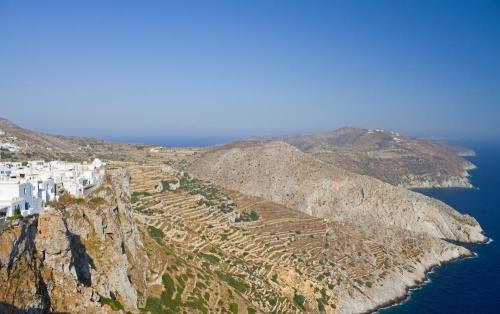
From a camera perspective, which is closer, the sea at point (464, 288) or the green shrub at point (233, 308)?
the green shrub at point (233, 308)

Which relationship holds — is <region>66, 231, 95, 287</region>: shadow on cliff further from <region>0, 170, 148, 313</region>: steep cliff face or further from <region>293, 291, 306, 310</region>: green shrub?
<region>293, 291, 306, 310</region>: green shrub

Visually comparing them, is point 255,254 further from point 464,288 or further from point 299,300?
point 464,288

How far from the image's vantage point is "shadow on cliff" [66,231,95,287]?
31.1 m

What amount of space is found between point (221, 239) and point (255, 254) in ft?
20.9

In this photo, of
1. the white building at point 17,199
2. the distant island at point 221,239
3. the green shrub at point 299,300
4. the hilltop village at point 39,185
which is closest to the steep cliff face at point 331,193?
the distant island at point 221,239

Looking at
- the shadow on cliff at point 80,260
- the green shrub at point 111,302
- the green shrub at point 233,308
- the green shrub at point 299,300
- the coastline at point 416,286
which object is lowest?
the coastline at point 416,286

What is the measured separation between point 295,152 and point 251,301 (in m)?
84.4

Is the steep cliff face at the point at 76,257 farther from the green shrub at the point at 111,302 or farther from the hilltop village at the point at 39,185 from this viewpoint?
the hilltop village at the point at 39,185

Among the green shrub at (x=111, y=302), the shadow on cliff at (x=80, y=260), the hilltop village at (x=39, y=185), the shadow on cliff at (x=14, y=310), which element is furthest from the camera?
the shadow on cliff at (x=80, y=260)

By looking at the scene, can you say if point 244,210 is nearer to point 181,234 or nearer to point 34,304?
point 181,234

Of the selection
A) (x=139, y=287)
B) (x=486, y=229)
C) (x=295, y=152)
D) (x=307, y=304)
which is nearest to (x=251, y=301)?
(x=307, y=304)

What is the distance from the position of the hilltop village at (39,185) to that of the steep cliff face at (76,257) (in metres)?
1.31

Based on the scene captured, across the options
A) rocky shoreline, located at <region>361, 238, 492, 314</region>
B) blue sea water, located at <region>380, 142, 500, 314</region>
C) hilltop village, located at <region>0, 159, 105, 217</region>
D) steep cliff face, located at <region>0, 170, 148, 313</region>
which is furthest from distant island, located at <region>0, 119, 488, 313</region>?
blue sea water, located at <region>380, 142, 500, 314</region>

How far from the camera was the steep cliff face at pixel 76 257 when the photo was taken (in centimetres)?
2388
